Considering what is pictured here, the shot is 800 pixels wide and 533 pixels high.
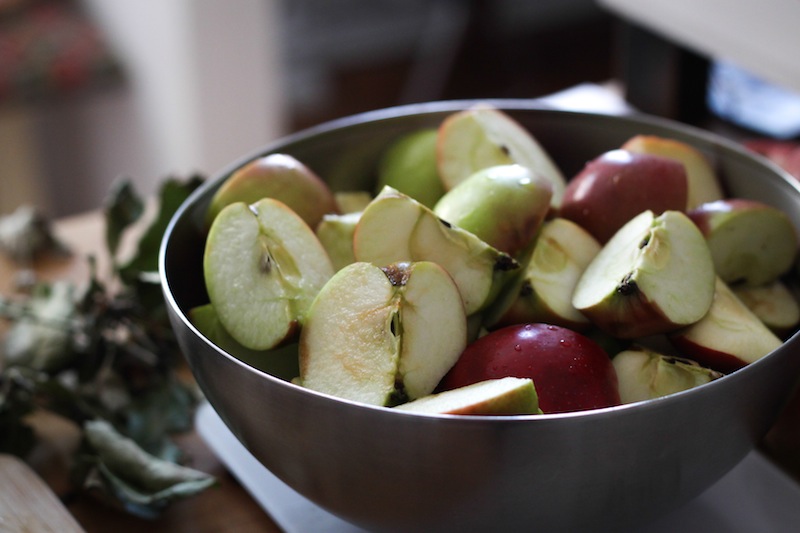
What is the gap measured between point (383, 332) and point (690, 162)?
0.86 ft

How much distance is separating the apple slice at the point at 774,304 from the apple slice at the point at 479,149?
0.40 ft

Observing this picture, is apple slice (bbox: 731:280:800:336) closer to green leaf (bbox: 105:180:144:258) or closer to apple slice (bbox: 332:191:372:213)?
apple slice (bbox: 332:191:372:213)

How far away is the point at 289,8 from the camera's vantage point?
2248mm

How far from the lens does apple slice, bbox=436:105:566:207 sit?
0.56 meters

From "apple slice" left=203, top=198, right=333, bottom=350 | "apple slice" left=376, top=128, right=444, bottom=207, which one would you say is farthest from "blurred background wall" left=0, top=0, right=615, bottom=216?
"apple slice" left=203, top=198, right=333, bottom=350

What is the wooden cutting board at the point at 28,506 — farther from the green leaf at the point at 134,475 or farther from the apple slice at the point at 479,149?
the apple slice at the point at 479,149

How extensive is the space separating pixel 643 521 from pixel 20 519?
13.1 inches

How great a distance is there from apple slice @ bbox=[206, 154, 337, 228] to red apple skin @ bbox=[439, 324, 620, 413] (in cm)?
16

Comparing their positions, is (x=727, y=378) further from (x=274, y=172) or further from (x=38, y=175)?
(x=38, y=175)

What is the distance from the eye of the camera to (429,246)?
47 cm

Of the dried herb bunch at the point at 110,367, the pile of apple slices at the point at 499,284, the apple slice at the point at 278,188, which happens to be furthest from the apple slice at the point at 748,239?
the dried herb bunch at the point at 110,367

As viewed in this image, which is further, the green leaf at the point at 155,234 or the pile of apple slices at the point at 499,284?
the green leaf at the point at 155,234

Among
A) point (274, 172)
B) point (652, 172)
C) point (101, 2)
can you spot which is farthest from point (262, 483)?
point (101, 2)

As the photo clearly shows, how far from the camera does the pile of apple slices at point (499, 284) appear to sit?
428 millimetres
